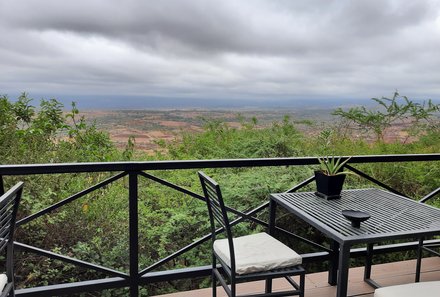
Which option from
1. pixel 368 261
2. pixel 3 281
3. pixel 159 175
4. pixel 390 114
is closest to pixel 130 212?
pixel 3 281

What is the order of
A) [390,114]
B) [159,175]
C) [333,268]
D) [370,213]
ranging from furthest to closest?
[390,114], [159,175], [333,268], [370,213]

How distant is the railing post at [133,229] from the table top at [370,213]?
97cm

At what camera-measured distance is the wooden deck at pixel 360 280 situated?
2.64 metres

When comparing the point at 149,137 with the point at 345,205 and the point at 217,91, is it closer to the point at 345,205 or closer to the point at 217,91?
the point at 217,91

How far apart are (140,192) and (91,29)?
2.64m

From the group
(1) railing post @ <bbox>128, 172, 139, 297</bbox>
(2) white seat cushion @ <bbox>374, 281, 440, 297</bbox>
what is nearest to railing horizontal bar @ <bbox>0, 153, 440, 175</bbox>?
(1) railing post @ <bbox>128, 172, 139, 297</bbox>

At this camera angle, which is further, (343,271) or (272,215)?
(272,215)

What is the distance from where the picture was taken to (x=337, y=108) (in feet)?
19.4

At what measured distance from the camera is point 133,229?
2480 millimetres

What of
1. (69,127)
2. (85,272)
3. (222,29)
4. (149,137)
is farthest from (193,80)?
(85,272)

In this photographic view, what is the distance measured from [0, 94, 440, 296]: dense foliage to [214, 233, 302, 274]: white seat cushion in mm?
1257

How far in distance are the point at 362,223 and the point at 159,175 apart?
9.96 feet

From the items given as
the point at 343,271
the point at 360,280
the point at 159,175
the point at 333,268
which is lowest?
the point at 360,280

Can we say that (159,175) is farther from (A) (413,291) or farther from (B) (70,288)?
(A) (413,291)
